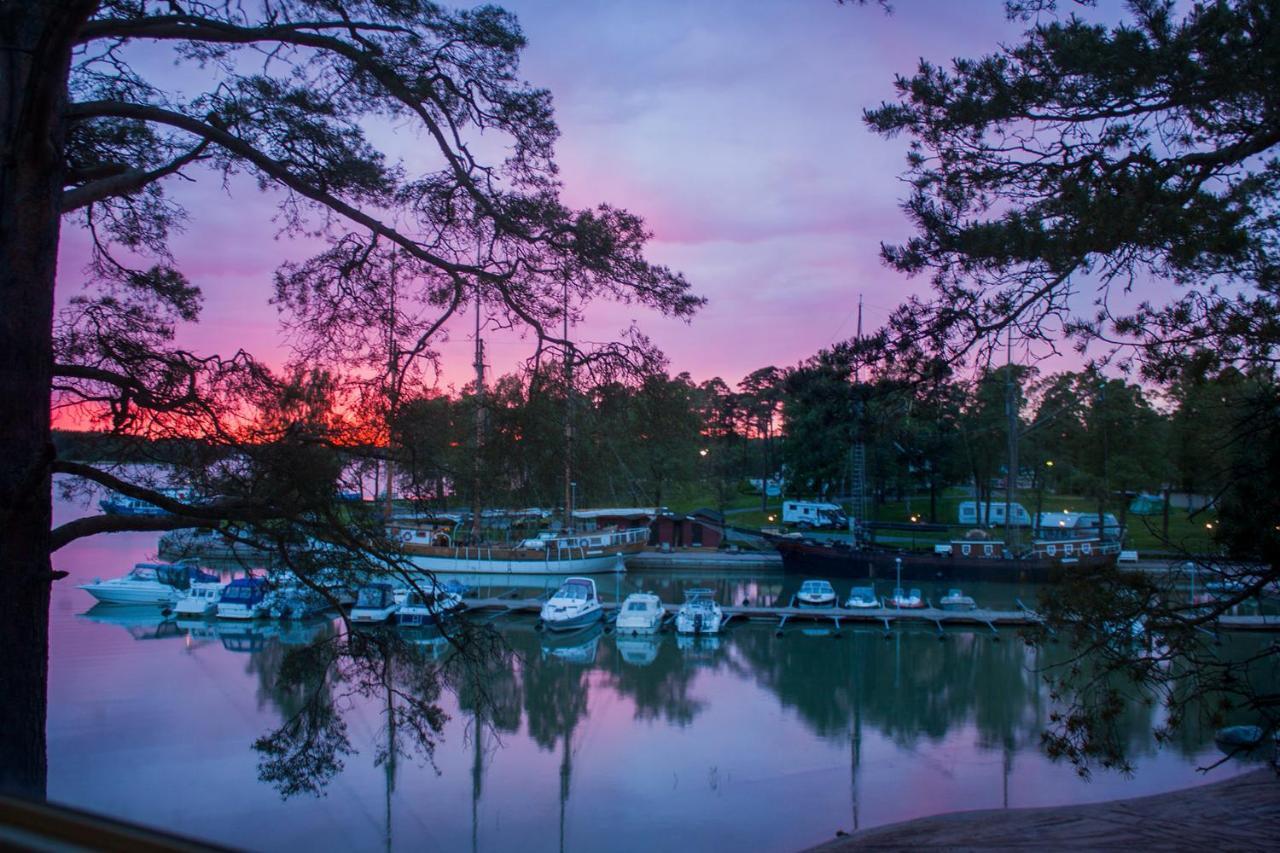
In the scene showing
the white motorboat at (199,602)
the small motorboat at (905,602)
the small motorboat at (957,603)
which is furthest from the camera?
the small motorboat at (905,602)

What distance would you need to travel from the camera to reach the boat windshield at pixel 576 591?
21.7 metres

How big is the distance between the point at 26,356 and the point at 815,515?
39287 mm

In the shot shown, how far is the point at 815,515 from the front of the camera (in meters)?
41.4

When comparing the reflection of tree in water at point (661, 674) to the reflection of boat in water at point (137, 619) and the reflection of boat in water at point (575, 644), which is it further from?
the reflection of boat in water at point (137, 619)

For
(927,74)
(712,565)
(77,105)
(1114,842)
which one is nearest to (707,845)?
(1114,842)

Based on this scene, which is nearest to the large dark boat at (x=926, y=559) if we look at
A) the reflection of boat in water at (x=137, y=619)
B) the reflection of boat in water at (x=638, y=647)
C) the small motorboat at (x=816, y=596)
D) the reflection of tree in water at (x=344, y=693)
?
the small motorboat at (x=816, y=596)

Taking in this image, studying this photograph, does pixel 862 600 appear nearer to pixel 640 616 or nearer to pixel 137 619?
pixel 640 616

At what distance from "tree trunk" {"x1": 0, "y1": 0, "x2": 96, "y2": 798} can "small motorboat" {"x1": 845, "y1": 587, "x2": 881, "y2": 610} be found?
832 inches

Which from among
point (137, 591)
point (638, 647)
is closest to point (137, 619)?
point (137, 591)

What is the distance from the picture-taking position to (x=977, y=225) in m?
5.12

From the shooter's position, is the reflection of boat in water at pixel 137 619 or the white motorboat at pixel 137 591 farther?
the white motorboat at pixel 137 591

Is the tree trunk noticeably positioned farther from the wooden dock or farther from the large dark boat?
the large dark boat

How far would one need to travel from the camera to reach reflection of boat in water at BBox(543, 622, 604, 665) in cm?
1861

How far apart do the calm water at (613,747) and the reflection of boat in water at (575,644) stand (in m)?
0.10
